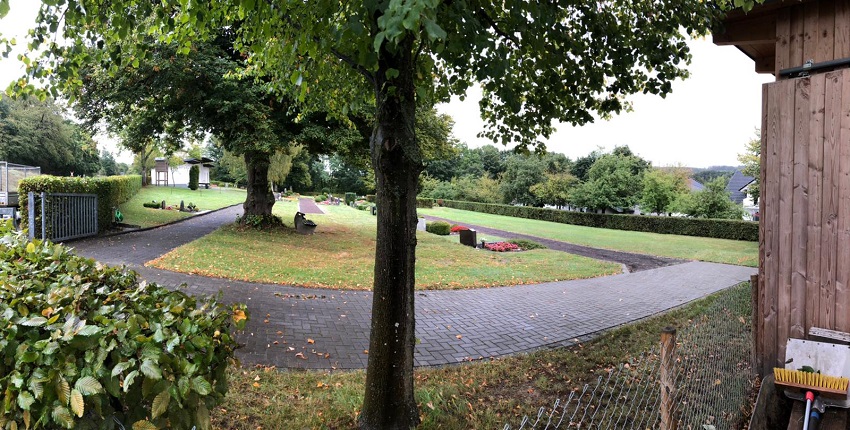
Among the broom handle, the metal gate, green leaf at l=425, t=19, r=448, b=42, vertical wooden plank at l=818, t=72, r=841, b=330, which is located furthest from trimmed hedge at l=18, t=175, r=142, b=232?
vertical wooden plank at l=818, t=72, r=841, b=330

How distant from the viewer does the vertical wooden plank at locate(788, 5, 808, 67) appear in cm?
362

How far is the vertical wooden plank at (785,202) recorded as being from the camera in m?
3.55

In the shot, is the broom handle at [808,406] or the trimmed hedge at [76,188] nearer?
the broom handle at [808,406]

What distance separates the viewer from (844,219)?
331 cm

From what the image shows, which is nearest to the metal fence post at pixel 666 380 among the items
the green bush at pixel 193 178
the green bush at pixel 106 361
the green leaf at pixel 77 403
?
the green bush at pixel 106 361

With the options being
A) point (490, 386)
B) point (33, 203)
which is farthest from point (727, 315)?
point (33, 203)

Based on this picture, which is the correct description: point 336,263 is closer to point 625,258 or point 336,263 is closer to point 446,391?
point 446,391

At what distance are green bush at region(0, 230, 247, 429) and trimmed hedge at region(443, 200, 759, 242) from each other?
3303cm

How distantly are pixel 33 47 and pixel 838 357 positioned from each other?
23.0ft

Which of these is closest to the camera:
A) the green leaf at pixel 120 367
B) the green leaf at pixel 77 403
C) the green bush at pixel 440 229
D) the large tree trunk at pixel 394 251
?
the green leaf at pixel 77 403

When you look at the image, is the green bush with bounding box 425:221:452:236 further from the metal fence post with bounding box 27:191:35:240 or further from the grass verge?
the grass verge

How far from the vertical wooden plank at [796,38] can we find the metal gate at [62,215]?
14384 mm

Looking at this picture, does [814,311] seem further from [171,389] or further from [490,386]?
[171,389]

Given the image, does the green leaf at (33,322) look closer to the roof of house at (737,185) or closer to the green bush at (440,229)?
the green bush at (440,229)
